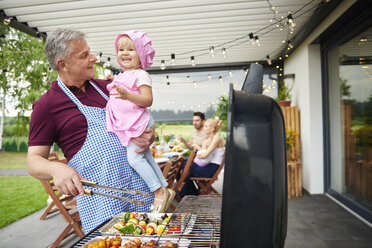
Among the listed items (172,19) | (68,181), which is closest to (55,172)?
(68,181)

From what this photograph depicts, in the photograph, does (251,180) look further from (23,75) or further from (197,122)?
(23,75)

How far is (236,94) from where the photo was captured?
50 cm

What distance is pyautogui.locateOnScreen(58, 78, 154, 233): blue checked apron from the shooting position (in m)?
1.13

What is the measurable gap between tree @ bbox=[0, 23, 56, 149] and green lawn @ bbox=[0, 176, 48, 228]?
1.76 metres

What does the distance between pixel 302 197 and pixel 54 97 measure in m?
4.91

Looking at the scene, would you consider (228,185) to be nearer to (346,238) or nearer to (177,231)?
(177,231)

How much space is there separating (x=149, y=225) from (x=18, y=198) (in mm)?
6045

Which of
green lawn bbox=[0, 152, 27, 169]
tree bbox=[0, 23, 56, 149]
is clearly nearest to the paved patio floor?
tree bbox=[0, 23, 56, 149]

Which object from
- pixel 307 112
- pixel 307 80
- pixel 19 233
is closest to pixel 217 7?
pixel 307 80

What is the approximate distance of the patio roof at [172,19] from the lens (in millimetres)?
3861

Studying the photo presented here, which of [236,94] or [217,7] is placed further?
[217,7]

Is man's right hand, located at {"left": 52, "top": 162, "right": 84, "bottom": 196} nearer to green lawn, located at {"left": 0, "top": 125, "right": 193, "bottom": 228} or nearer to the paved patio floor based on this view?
the paved patio floor

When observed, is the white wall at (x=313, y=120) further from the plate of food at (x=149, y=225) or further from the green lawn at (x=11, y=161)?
the green lawn at (x=11, y=161)

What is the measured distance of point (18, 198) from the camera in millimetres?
5734
